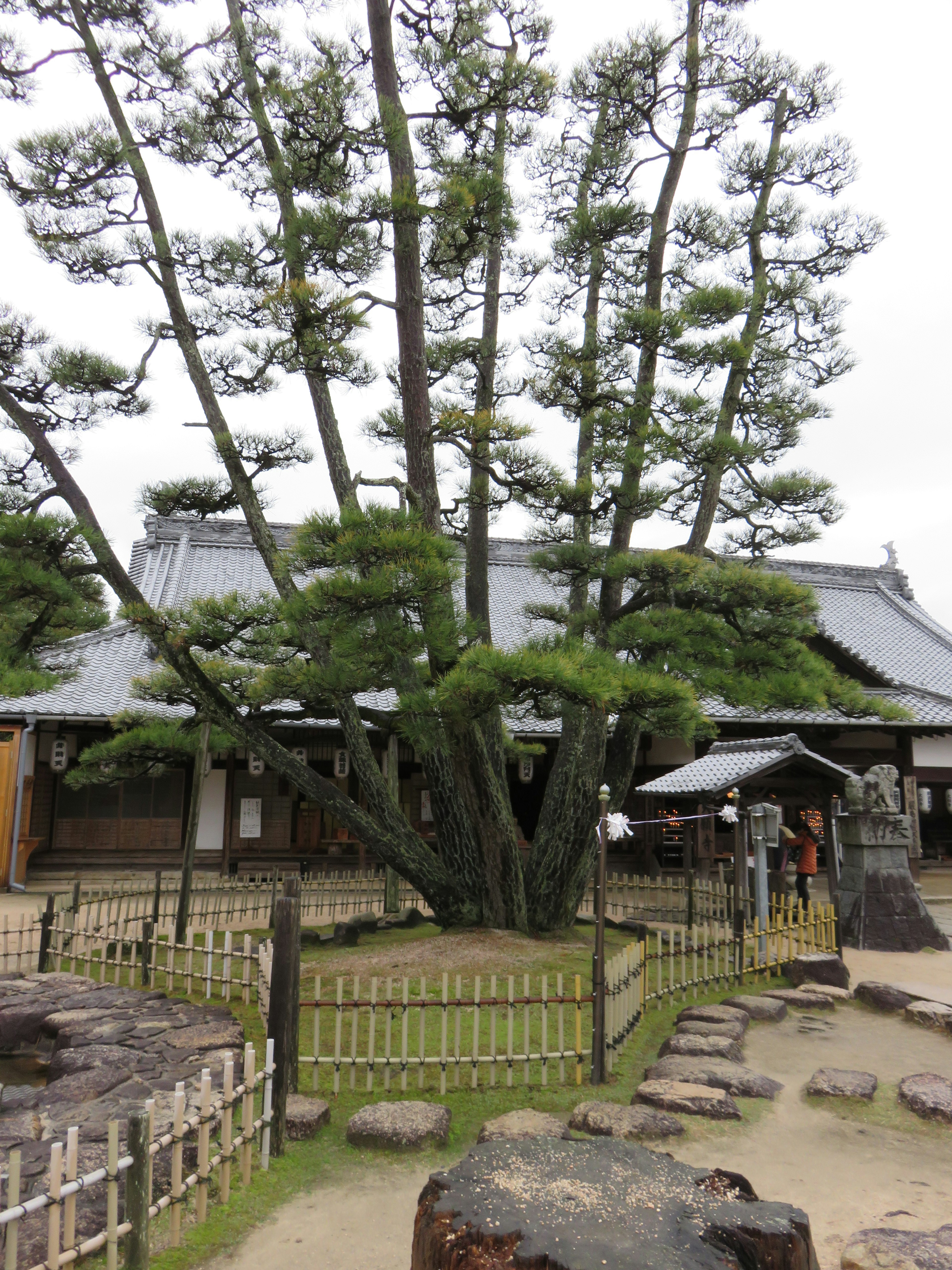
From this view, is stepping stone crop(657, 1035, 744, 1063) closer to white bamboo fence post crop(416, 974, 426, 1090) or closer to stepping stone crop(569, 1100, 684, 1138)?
stepping stone crop(569, 1100, 684, 1138)

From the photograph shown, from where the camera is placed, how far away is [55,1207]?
284cm

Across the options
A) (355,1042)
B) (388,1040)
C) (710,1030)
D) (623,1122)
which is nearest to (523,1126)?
(623,1122)

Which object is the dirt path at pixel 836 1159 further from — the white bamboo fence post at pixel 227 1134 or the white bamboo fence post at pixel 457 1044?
the white bamboo fence post at pixel 227 1134

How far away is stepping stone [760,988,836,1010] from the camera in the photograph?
777cm

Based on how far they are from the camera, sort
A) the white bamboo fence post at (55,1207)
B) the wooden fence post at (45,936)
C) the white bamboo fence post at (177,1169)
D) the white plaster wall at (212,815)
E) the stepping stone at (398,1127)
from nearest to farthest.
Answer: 1. the white bamboo fence post at (55,1207)
2. the white bamboo fence post at (177,1169)
3. the stepping stone at (398,1127)
4. the wooden fence post at (45,936)
5. the white plaster wall at (212,815)

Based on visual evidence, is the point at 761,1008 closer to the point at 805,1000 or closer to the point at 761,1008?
the point at 761,1008

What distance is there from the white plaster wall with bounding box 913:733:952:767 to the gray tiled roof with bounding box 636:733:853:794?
7345 millimetres

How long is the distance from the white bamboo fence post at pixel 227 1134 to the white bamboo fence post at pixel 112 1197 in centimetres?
77

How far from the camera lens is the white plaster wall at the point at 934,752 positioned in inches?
675

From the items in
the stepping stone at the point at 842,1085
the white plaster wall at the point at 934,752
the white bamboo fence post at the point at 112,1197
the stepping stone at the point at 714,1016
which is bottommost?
the stepping stone at the point at 842,1085

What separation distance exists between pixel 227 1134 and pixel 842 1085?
154 inches

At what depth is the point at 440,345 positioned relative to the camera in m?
9.79

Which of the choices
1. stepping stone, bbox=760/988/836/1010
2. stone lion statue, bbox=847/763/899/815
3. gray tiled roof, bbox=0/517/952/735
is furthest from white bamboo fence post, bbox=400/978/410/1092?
gray tiled roof, bbox=0/517/952/735

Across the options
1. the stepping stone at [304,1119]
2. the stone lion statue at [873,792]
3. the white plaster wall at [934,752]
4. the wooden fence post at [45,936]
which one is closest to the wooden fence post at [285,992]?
the stepping stone at [304,1119]
